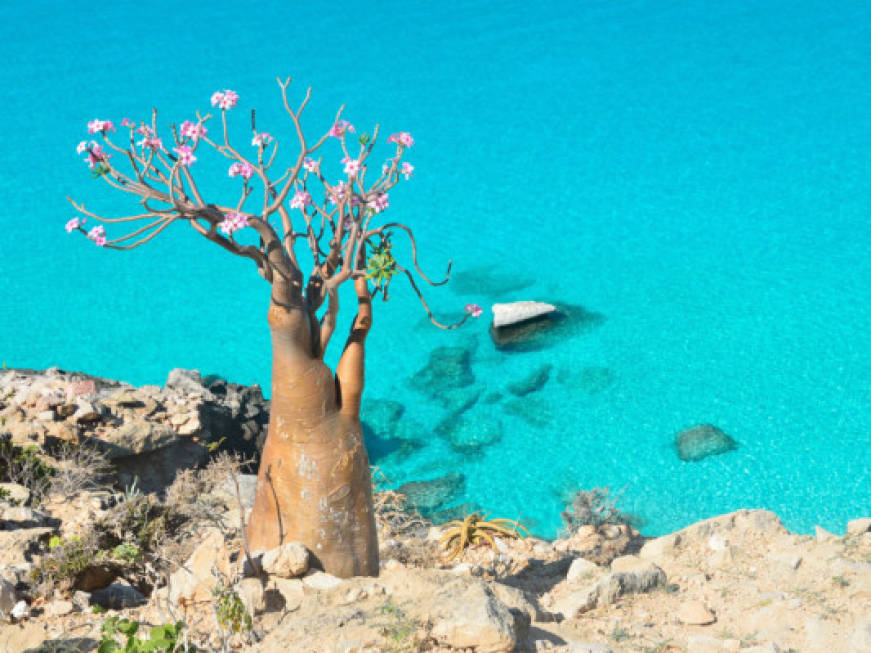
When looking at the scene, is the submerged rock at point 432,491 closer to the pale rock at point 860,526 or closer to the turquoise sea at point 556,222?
the turquoise sea at point 556,222

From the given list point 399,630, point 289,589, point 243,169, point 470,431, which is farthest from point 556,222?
point 399,630

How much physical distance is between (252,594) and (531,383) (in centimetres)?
685

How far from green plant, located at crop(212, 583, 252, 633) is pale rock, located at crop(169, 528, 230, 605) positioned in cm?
20

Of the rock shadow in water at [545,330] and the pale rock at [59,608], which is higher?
the rock shadow in water at [545,330]

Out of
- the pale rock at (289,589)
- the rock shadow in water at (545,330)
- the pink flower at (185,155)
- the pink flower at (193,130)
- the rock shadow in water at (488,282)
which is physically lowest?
the pale rock at (289,589)

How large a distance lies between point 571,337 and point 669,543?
18.0 ft

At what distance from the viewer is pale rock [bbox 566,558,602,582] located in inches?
251

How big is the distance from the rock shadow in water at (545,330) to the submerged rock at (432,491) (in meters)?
2.54

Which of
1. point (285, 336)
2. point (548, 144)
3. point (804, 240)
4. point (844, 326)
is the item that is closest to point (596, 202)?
point (548, 144)

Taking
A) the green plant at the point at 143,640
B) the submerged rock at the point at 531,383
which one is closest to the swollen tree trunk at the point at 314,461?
the green plant at the point at 143,640

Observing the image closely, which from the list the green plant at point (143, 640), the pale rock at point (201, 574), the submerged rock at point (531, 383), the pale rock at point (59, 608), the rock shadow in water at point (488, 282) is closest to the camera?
the green plant at point (143, 640)

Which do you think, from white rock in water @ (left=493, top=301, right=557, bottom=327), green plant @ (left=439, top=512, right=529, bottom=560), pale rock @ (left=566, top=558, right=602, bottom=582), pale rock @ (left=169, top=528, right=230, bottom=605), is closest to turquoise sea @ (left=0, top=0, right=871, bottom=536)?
white rock in water @ (left=493, top=301, right=557, bottom=327)

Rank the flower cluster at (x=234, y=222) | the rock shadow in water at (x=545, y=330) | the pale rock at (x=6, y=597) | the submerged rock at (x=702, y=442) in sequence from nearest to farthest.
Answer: the flower cluster at (x=234, y=222) → the pale rock at (x=6, y=597) → the submerged rock at (x=702, y=442) → the rock shadow in water at (x=545, y=330)

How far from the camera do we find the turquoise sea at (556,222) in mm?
10258
